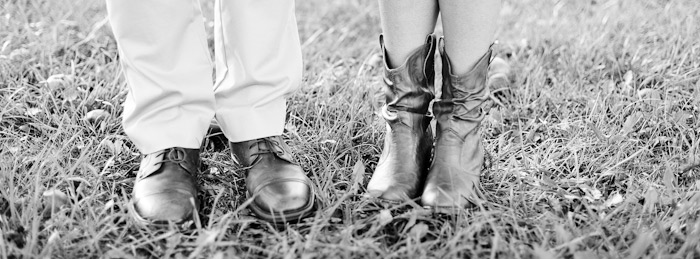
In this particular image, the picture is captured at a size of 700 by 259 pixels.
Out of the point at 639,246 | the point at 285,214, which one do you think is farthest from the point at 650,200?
the point at 285,214

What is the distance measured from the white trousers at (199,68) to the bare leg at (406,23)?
0.80ft

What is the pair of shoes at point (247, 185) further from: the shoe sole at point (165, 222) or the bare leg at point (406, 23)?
the bare leg at point (406, 23)

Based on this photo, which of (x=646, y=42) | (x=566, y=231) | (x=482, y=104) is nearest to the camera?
(x=566, y=231)

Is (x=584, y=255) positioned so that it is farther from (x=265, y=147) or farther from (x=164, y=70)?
(x=164, y=70)

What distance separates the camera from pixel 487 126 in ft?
7.23

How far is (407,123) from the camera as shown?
5.91 feet

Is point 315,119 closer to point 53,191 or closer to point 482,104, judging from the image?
point 482,104

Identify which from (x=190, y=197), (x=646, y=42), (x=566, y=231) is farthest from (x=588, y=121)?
(x=190, y=197)

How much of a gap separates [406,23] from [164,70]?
2.00 ft

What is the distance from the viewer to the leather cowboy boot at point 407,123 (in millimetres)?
1748

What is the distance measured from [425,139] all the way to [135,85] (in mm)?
760

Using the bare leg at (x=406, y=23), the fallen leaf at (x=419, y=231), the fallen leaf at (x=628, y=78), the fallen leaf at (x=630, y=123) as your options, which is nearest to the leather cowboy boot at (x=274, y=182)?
the fallen leaf at (x=419, y=231)

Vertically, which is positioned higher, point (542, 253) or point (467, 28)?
point (467, 28)

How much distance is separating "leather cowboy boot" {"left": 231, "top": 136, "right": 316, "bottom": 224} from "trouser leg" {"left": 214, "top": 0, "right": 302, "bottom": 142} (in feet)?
0.12
